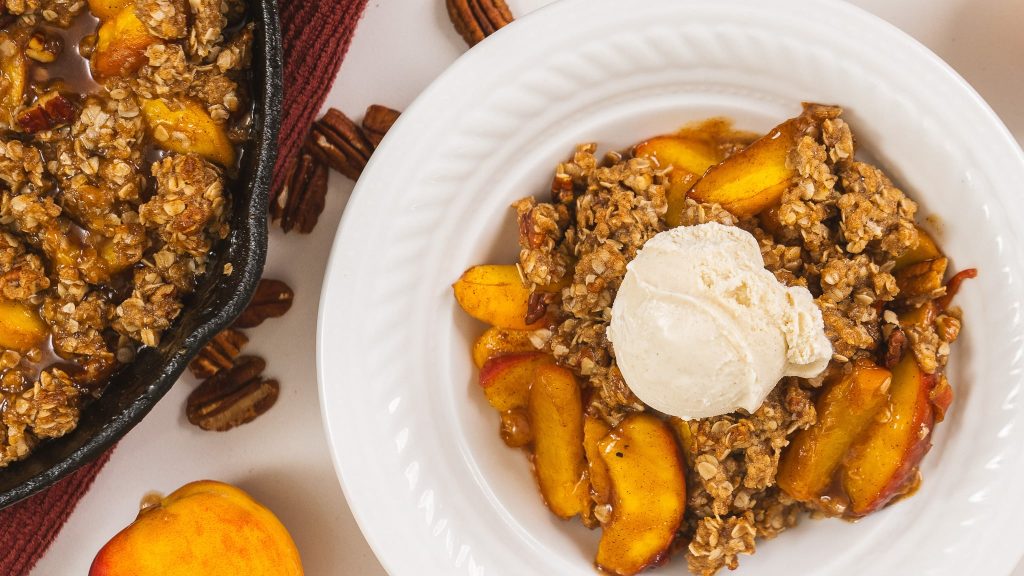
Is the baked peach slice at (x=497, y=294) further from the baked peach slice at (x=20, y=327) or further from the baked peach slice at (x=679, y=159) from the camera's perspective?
the baked peach slice at (x=20, y=327)

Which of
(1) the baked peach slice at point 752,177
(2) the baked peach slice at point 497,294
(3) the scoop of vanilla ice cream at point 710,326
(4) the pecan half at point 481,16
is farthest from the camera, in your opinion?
(4) the pecan half at point 481,16

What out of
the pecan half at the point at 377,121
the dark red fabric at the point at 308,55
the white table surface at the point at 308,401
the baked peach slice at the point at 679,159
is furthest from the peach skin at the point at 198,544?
the baked peach slice at the point at 679,159

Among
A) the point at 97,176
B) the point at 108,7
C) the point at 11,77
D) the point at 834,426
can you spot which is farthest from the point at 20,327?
the point at 834,426

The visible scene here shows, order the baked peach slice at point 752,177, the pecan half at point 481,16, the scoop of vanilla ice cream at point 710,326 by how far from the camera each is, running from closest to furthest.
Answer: the scoop of vanilla ice cream at point 710,326
the baked peach slice at point 752,177
the pecan half at point 481,16

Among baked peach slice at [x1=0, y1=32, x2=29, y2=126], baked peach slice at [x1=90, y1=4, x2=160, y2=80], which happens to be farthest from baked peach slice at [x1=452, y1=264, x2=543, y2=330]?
baked peach slice at [x1=0, y1=32, x2=29, y2=126]

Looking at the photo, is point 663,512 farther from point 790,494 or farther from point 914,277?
point 914,277

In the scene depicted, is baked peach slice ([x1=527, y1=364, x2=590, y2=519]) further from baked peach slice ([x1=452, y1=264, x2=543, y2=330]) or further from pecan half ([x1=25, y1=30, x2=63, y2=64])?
pecan half ([x1=25, y1=30, x2=63, y2=64])
